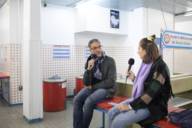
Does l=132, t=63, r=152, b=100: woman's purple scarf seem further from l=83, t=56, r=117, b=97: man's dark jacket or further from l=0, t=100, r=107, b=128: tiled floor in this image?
l=0, t=100, r=107, b=128: tiled floor

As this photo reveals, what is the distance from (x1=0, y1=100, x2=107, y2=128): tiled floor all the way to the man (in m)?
0.74

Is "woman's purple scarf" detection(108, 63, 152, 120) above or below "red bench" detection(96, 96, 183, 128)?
above

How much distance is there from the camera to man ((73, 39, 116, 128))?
284 cm

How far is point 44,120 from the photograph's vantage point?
3820 millimetres

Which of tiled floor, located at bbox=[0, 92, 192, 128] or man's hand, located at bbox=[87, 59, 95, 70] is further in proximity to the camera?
tiled floor, located at bbox=[0, 92, 192, 128]

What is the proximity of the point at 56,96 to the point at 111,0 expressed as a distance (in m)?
2.57

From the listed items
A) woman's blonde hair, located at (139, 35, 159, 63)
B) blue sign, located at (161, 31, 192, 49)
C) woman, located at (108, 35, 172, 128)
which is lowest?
woman, located at (108, 35, 172, 128)

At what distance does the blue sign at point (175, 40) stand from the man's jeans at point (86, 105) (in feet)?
6.01

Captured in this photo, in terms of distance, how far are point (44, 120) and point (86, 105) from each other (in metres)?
1.38

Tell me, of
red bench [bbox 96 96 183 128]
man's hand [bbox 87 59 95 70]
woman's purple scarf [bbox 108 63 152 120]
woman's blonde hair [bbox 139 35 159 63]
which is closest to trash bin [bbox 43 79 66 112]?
red bench [bbox 96 96 183 128]

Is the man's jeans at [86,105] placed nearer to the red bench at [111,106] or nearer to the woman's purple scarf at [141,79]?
the red bench at [111,106]

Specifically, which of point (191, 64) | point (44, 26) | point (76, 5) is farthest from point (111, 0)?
Answer: point (191, 64)

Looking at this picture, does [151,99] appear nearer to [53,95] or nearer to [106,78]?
[106,78]

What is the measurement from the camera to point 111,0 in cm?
494
